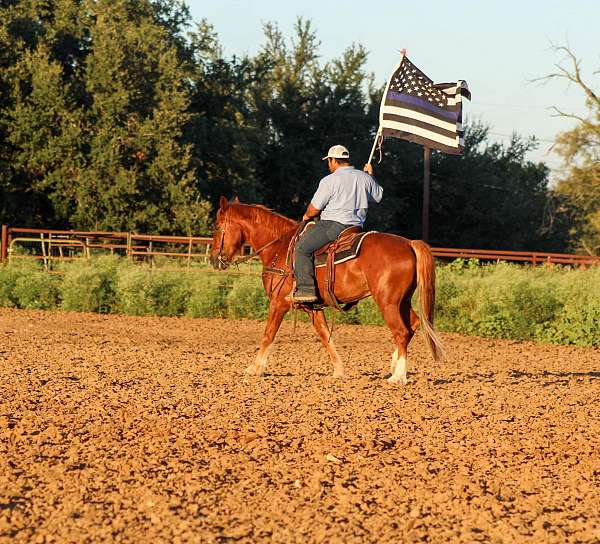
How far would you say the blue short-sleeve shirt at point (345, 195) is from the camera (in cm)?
1081

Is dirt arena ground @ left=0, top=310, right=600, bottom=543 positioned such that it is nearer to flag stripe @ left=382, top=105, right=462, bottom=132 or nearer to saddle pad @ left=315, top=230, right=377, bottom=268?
saddle pad @ left=315, top=230, right=377, bottom=268

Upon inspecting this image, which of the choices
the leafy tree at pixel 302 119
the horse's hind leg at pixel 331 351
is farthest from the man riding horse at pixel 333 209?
the leafy tree at pixel 302 119

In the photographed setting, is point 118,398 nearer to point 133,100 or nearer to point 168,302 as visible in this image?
point 168,302

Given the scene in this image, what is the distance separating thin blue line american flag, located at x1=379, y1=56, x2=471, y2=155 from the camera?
14.6 metres

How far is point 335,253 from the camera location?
35.6 ft

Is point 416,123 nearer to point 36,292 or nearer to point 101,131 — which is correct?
point 36,292

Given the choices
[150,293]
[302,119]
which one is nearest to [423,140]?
[150,293]

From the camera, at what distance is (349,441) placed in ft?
24.9

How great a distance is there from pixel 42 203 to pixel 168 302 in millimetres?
16479

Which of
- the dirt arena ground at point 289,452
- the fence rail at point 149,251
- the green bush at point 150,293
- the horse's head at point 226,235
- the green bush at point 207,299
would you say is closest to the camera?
the dirt arena ground at point 289,452

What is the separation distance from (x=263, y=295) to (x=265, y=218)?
30.7 feet

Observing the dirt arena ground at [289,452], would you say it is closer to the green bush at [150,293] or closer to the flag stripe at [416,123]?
the flag stripe at [416,123]

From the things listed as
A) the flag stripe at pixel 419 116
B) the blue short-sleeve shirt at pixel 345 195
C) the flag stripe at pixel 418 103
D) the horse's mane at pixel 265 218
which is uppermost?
the flag stripe at pixel 418 103

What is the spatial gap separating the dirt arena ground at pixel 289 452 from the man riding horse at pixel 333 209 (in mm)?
1203
